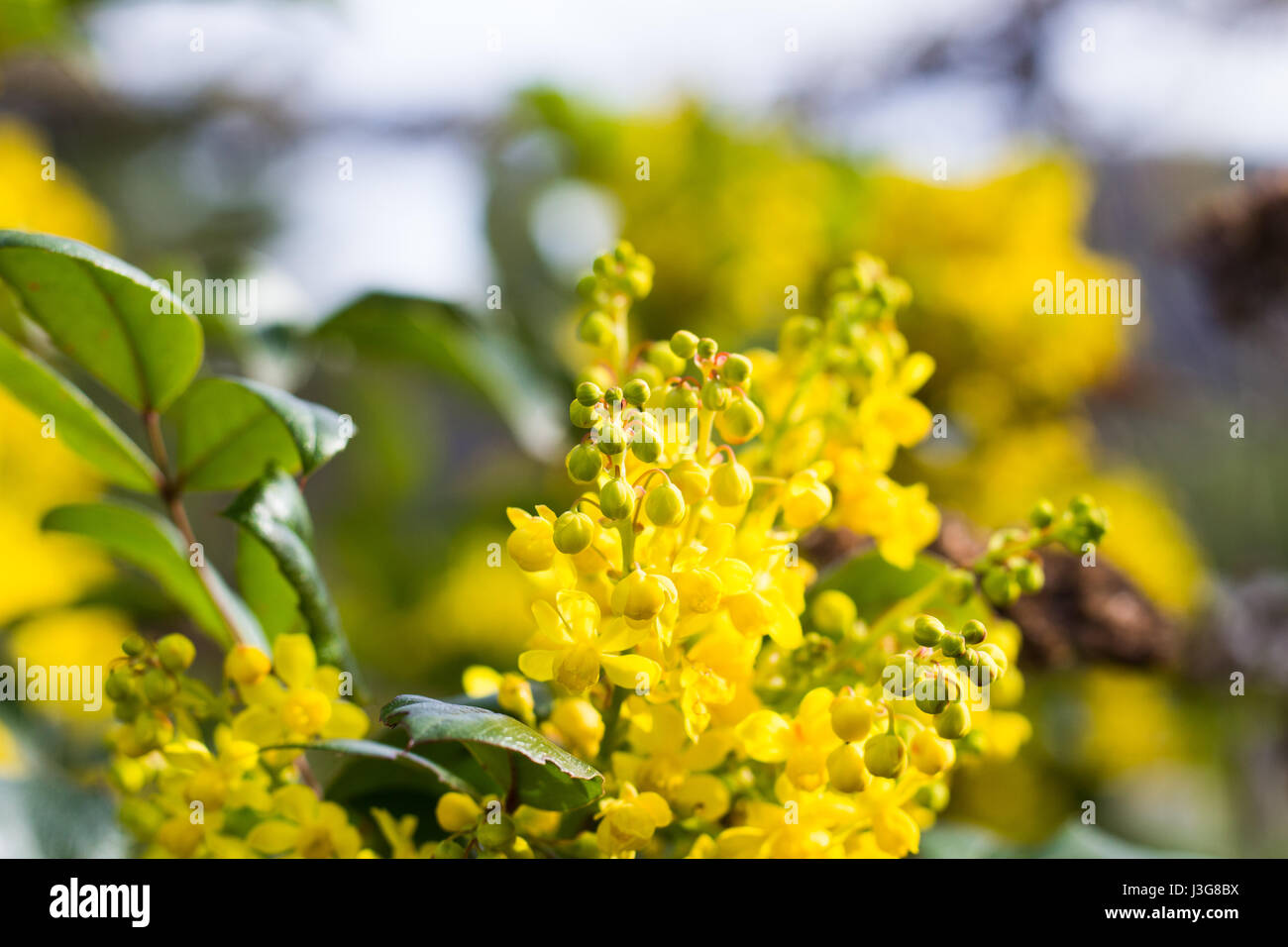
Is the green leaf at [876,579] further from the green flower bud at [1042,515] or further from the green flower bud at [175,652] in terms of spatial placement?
the green flower bud at [175,652]

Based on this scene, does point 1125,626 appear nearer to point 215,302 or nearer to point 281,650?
point 281,650

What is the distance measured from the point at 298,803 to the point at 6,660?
41.5 inches

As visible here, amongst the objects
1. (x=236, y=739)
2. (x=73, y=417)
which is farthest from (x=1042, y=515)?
(x=73, y=417)

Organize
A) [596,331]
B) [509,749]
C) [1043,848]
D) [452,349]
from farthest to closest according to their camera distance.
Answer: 1. [452,349]
2. [1043,848]
3. [596,331]
4. [509,749]

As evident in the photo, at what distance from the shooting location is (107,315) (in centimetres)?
45

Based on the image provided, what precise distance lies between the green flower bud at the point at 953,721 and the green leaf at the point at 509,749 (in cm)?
12

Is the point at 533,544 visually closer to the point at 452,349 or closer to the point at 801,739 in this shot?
the point at 801,739

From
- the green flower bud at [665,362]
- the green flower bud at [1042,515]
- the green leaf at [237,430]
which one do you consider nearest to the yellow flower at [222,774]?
the green leaf at [237,430]

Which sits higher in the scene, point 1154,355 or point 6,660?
point 1154,355

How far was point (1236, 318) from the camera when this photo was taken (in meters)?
1.04

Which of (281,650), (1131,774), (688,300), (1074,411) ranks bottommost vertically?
(1131,774)

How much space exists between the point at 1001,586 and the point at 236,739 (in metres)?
0.31

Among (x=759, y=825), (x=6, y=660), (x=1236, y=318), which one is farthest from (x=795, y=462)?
(x=6, y=660)

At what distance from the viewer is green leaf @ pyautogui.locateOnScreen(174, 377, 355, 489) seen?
422 mm
